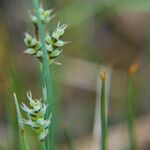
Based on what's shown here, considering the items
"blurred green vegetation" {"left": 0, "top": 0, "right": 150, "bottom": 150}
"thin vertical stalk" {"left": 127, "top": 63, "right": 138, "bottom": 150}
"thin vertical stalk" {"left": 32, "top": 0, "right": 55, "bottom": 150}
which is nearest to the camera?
"thin vertical stalk" {"left": 32, "top": 0, "right": 55, "bottom": 150}

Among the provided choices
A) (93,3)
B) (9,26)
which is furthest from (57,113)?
(9,26)

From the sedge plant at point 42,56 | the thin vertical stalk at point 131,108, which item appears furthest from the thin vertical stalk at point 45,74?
the thin vertical stalk at point 131,108

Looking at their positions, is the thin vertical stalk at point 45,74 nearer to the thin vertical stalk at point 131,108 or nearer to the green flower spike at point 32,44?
the green flower spike at point 32,44

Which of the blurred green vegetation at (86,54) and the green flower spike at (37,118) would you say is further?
the blurred green vegetation at (86,54)

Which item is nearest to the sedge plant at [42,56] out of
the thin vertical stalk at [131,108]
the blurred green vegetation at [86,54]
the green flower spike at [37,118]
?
the green flower spike at [37,118]

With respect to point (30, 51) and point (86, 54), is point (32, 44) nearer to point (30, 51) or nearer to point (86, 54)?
point (30, 51)

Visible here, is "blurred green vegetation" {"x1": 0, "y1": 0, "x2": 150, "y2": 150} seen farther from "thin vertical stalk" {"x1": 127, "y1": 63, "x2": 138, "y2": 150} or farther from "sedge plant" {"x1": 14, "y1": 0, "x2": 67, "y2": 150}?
"sedge plant" {"x1": 14, "y1": 0, "x2": 67, "y2": 150}

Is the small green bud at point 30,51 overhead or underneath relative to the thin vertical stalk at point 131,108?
underneath

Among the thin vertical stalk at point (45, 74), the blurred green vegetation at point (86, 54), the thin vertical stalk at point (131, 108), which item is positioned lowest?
the thin vertical stalk at point (45, 74)

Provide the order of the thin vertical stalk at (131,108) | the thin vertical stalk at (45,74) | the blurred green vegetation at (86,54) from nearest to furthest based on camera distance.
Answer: the thin vertical stalk at (45,74) → the thin vertical stalk at (131,108) → the blurred green vegetation at (86,54)

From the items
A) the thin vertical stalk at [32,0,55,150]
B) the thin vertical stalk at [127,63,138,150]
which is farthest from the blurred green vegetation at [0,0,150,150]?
the thin vertical stalk at [32,0,55,150]

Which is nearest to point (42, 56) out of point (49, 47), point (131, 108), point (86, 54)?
point (49, 47)

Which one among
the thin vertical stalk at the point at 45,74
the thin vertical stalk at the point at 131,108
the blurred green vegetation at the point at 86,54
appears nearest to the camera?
the thin vertical stalk at the point at 45,74
